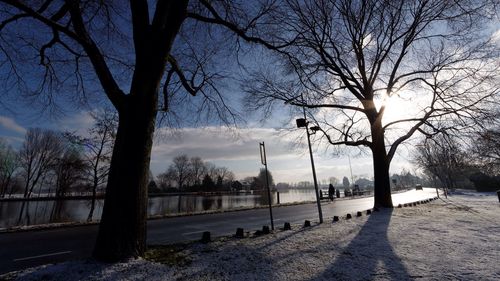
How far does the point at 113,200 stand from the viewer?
176 inches

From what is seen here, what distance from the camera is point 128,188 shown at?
14.8 feet

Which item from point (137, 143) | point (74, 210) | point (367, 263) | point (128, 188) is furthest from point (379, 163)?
point (74, 210)

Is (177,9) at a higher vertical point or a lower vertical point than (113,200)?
Result: higher

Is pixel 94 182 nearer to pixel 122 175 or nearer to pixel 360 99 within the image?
pixel 122 175

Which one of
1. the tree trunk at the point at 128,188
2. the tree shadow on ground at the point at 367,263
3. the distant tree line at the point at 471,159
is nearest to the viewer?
the tree shadow on ground at the point at 367,263

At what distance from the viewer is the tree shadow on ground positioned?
12.2 ft

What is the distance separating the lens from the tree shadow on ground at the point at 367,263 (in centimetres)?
373

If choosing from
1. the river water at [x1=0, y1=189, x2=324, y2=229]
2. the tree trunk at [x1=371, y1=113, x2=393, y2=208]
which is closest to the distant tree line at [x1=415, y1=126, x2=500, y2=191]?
the tree trunk at [x1=371, y1=113, x2=393, y2=208]

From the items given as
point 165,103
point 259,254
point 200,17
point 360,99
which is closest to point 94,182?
point 165,103

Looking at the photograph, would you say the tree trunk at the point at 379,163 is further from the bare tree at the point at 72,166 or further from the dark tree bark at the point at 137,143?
the bare tree at the point at 72,166

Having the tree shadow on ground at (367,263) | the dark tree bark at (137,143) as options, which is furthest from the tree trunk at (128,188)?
the tree shadow on ground at (367,263)

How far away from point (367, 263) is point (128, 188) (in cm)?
405

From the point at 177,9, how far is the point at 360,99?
12.1m

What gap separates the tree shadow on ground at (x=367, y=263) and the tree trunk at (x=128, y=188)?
294 cm
